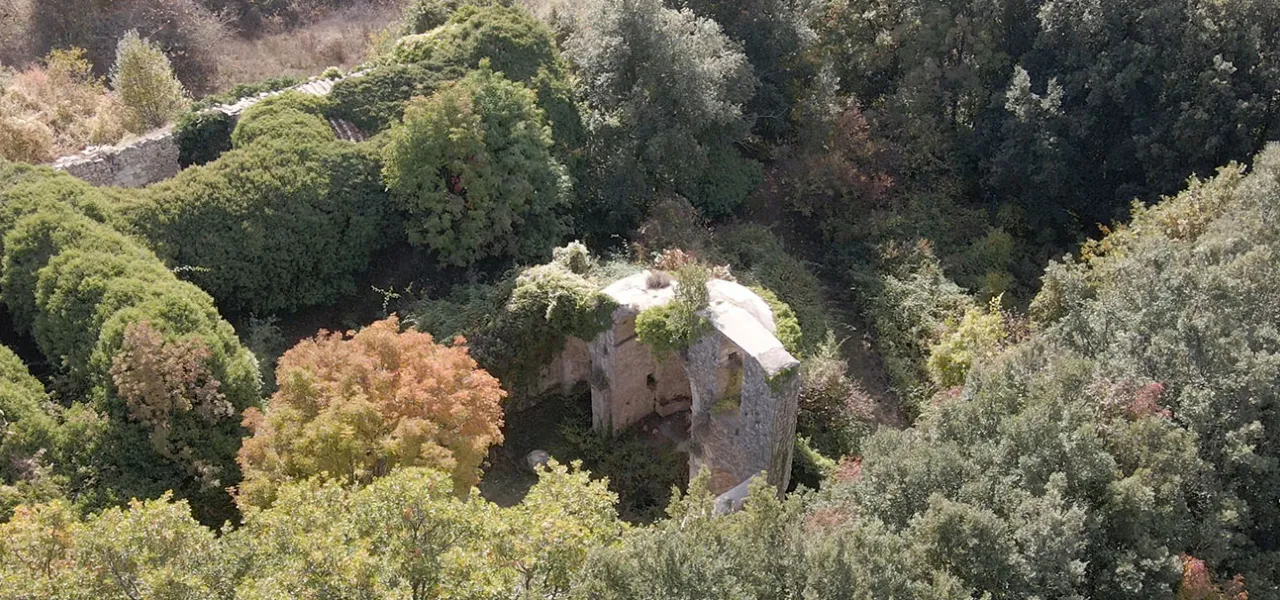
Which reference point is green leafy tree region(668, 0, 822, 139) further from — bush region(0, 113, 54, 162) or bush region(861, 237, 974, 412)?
bush region(0, 113, 54, 162)

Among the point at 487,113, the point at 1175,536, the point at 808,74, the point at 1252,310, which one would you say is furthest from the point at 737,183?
the point at 1175,536

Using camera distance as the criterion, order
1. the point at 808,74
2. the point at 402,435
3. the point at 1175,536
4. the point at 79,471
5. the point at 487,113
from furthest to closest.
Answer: the point at 808,74, the point at 487,113, the point at 79,471, the point at 402,435, the point at 1175,536

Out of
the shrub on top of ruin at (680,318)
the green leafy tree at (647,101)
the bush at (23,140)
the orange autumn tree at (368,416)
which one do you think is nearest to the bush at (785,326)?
the shrub on top of ruin at (680,318)

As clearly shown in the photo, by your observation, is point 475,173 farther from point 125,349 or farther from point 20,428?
point 20,428

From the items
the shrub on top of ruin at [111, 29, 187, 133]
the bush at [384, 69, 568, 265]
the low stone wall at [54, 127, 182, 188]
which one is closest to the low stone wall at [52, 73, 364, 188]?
the low stone wall at [54, 127, 182, 188]

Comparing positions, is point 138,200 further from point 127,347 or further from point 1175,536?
point 1175,536

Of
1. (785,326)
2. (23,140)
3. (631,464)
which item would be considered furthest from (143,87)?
(785,326)

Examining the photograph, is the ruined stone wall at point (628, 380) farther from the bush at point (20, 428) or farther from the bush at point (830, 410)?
the bush at point (20, 428)
